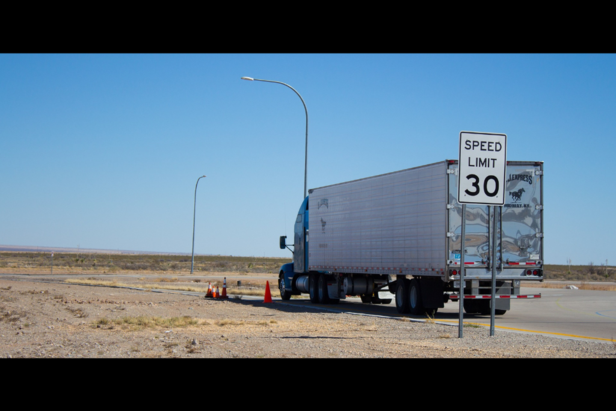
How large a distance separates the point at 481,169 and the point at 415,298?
7.87m

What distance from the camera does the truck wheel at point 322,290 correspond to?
25533 millimetres

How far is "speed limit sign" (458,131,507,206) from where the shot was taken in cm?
1242

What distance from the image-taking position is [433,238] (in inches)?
720

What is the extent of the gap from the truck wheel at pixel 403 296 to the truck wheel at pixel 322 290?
5290 millimetres

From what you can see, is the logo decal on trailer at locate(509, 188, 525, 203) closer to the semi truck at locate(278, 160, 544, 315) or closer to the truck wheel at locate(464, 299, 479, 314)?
the semi truck at locate(278, 160, 544, 315)

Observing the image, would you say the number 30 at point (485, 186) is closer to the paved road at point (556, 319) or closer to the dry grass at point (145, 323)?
the paved road at point (556, 319)

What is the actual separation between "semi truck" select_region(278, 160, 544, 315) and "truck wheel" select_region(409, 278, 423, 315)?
1.1 inches

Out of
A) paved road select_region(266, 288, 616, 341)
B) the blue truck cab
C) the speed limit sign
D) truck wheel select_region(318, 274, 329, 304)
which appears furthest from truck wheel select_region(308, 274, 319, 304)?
the speed limit sign

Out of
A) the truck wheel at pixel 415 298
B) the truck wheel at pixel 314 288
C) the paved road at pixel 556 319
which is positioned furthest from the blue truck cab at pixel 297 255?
the truck wheel at pixel 415 298

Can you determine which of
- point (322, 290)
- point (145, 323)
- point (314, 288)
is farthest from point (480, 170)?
point (314, 288)

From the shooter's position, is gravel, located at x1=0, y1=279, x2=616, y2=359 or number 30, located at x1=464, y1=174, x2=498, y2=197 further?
number 30, located at x1=464, y1=174, x2=498, y2=197

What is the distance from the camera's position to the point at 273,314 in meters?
19.9
